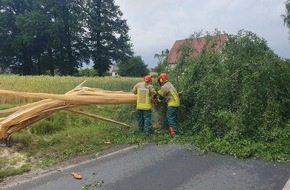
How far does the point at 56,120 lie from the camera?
9461mm

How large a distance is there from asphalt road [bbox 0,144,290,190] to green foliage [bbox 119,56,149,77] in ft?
136

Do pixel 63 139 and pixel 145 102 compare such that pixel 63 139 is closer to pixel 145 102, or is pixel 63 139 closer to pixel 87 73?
pixel 145 102

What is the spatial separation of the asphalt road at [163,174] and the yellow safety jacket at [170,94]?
1.96 meters

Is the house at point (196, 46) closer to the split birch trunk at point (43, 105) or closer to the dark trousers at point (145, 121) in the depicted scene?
the dark trousers at point (145, 121)

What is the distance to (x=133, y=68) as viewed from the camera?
4922cm

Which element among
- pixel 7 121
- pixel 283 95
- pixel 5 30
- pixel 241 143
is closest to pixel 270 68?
pixel 283 95

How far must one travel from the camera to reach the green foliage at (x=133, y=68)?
48344 mm

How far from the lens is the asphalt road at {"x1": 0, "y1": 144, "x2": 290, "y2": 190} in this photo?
5090 mm

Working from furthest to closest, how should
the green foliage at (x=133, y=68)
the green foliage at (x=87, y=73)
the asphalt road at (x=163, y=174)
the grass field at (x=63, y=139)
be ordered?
the green foliage at (x=133, y=68) → the green foliage at (x=87, y=73) → the grass field at (x=63, y=139) → the asphalt road at (x=163, y=174)

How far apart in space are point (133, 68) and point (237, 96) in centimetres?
4139

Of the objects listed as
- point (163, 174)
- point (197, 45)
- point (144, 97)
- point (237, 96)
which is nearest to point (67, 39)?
point (197, 45)

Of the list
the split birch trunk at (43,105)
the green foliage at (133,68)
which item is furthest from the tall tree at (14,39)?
the split birch trunk at (43,105)

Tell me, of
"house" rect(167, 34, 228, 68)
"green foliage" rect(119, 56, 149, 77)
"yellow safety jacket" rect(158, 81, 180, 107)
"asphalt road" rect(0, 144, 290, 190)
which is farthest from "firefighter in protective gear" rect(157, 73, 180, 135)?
"green foliage" rect(119, 56, 149, 77)

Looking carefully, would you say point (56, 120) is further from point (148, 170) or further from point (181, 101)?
point (148, 170)
